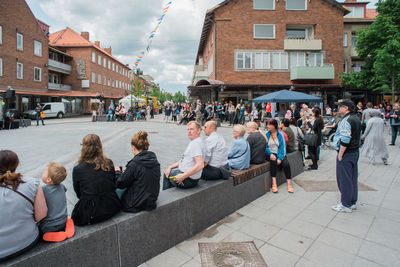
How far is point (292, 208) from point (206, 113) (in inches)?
646

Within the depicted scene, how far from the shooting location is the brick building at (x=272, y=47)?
25.5 metres

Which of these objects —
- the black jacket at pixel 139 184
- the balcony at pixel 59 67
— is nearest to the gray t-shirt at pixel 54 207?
the black jacket at pixel 139 184

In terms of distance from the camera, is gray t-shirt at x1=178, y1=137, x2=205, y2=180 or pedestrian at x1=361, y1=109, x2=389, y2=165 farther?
pedestrian at x1=361, y1=109, x2=389, y2=165

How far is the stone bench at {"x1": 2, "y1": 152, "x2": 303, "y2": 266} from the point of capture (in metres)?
2.11

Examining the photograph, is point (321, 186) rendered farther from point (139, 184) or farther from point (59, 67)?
point (59, 67)

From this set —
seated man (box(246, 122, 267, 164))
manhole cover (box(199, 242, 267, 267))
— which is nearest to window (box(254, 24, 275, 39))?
seated man (box(246, 122, 267, 164))

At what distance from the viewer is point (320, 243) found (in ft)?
10.5

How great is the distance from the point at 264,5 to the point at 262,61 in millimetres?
5832

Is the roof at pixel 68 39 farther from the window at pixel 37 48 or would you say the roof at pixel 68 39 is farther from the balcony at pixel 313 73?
the balcony at pixel 313 73

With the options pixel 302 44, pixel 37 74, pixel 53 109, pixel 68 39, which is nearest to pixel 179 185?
pixel 302 44

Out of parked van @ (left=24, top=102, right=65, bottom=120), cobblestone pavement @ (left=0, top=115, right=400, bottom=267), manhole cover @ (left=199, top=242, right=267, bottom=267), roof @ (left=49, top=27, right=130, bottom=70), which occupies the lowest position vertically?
manhole cover @ (left=199, top=242, right=267, bottom=267)

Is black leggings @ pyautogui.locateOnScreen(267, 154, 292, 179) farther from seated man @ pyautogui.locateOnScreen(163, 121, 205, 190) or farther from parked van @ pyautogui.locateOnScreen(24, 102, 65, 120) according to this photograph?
parked van @ pyautogui.locateOnScreen(24, 102, 65, 120)

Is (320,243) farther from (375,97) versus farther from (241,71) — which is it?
(375,97)

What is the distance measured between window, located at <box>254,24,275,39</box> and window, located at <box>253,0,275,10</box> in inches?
69.6
